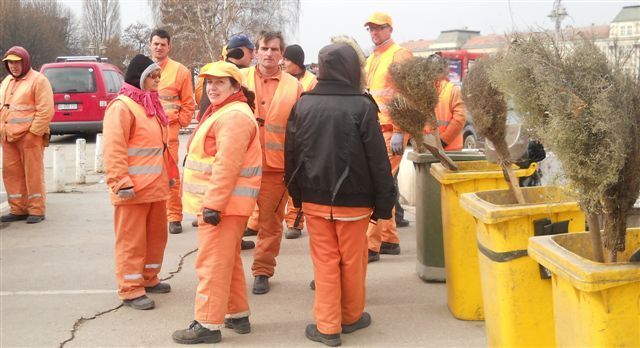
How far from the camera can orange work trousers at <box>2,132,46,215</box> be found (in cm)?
784

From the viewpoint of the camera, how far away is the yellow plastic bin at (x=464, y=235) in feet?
14.9

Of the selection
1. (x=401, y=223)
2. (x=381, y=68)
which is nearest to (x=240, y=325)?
(x=381, y=68)

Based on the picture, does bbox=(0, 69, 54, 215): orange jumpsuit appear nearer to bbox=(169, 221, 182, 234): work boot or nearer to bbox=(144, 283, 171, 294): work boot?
bbox=(169, 221, 182, 234): work boot

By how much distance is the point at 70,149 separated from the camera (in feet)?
53.7

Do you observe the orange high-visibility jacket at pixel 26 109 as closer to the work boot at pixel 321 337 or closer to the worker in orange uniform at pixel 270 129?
the worker in orange uniform at pixel 270 129

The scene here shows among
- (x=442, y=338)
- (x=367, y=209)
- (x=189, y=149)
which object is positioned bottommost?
(x=442, y=338)

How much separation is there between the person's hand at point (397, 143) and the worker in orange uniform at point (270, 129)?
90 cm

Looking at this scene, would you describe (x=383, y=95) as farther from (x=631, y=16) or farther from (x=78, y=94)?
(x=78, y=94)

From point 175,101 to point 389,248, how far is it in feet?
9.17

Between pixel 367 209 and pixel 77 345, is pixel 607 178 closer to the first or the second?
pixel 367 209

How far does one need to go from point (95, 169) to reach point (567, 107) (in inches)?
439

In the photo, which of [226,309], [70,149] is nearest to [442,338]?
[226,309]

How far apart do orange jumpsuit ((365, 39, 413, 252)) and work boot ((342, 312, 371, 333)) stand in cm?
142

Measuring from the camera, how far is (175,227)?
7.50 metres
